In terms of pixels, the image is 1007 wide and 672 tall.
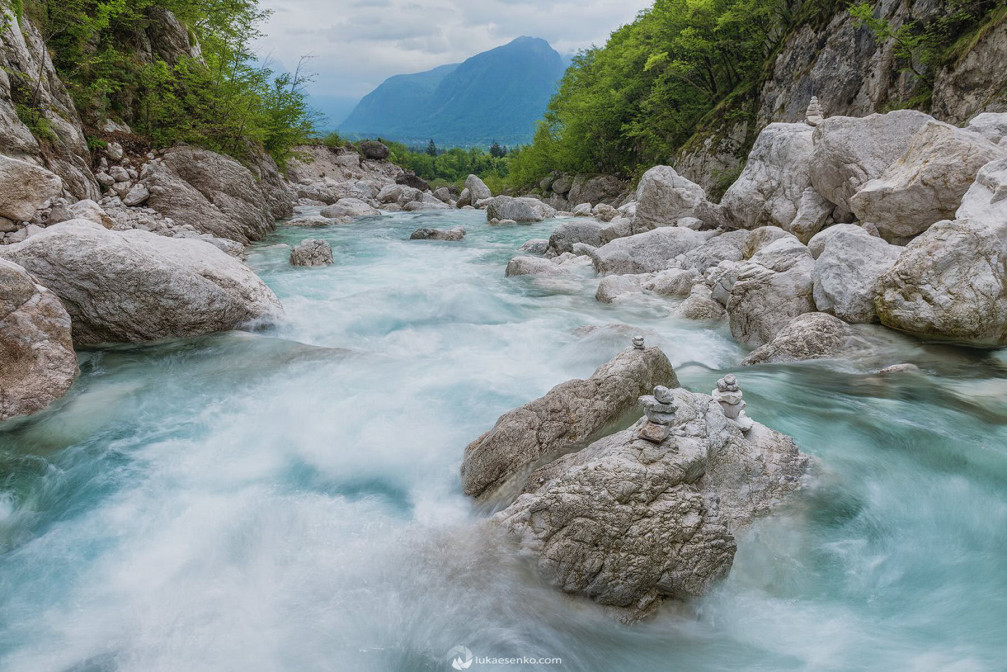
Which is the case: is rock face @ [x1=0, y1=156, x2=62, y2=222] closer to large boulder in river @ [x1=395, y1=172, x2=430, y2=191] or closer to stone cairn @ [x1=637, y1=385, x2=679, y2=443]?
stone cairn @ [x1=637, y1=385, x2=679, y2=443]

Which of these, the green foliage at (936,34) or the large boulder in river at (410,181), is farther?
the large boulder in river at (410,181)

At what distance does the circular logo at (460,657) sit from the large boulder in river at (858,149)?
33.7 feet

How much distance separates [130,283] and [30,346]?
1459 millimetres

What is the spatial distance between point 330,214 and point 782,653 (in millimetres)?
24208

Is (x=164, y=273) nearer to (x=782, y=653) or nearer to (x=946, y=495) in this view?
(x=782, y=653)

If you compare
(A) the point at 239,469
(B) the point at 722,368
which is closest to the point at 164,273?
(A) the point at 239,469

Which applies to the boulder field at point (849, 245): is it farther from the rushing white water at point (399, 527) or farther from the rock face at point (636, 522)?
the rock face at point (636, 522)

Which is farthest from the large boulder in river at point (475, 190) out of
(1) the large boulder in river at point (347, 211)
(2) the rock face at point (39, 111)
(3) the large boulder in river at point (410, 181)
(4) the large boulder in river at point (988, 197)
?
(4) the large boulder in river at point (988, 197)

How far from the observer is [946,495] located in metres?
4.12

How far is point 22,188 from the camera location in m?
8.51

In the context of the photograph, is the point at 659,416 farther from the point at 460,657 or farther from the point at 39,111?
the point at 39,111

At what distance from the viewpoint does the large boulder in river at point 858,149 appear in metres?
9.88

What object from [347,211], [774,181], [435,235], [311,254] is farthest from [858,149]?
[347,211]

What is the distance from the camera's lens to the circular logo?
295cm
